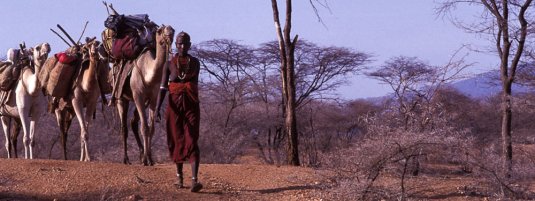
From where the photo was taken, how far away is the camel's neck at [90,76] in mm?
11375

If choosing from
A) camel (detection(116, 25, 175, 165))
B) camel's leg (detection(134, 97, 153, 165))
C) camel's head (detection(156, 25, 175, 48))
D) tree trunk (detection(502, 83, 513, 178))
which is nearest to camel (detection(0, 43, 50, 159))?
camel (detection(116, 25, 175, 165))

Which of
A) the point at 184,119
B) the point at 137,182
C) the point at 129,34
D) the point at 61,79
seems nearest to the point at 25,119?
the point at 61,79

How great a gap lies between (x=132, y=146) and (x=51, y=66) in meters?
9.18

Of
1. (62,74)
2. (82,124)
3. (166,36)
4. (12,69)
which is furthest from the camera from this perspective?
(12,69)

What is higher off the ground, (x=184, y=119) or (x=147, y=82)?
(x=147, y=82)

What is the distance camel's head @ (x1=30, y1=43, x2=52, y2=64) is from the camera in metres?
12.5

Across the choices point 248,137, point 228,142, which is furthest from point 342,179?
point 248,137

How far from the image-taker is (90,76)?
11438mm

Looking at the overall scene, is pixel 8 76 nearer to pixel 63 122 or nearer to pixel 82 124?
pixel 63 122

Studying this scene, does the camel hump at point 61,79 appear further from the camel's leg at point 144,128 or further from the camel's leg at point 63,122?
the camel's leg at point 144,128

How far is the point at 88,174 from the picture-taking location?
9.05 m

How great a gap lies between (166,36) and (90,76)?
243cm

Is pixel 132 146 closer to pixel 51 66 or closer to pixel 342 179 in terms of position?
pixel 51 66

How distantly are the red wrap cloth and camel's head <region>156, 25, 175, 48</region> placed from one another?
1159 millimetres
